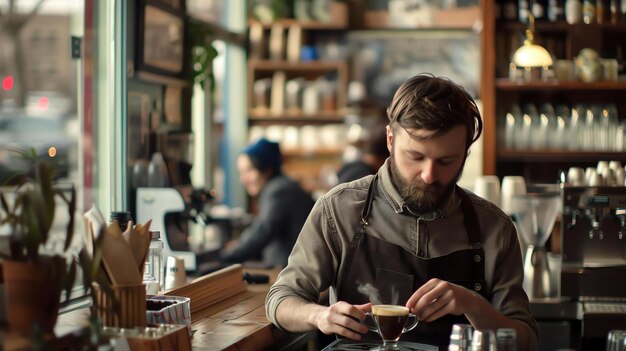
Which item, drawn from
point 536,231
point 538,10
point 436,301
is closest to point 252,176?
point 536,231

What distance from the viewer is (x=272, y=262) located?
223 inches

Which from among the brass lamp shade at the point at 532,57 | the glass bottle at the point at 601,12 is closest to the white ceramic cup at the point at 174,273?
the brass lamp shade at the point at 532,57

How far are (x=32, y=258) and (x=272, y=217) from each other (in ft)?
12.1

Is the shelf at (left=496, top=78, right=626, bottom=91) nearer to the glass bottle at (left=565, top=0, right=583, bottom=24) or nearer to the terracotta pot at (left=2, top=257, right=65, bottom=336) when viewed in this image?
the glass bottle at (left=565, top=0, right=583, bottom=24)

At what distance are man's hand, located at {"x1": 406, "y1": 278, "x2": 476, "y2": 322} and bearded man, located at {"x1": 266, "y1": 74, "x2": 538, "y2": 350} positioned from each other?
0.14 meters

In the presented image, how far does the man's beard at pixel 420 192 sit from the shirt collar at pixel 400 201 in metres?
0.02

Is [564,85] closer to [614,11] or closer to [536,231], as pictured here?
[614,11]

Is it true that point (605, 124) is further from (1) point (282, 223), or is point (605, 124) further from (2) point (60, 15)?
(2) point (60, 15)

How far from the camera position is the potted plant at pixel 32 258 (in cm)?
203

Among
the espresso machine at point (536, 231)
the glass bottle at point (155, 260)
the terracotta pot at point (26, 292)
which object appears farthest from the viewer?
the espresso machine at point (536, 231)

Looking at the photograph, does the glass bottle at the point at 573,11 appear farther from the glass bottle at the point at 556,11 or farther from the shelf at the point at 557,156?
the shelf at the point at 557,156

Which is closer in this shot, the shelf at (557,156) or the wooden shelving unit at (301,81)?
the shelf at (557,156)

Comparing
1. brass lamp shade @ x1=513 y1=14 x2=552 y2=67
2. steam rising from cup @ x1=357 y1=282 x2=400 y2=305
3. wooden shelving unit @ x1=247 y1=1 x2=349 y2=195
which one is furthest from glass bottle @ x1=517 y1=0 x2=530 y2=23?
steam rising from cup @ x1=357 y1=282 x2=400 y2=305

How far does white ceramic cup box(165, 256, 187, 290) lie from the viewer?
3434mm
